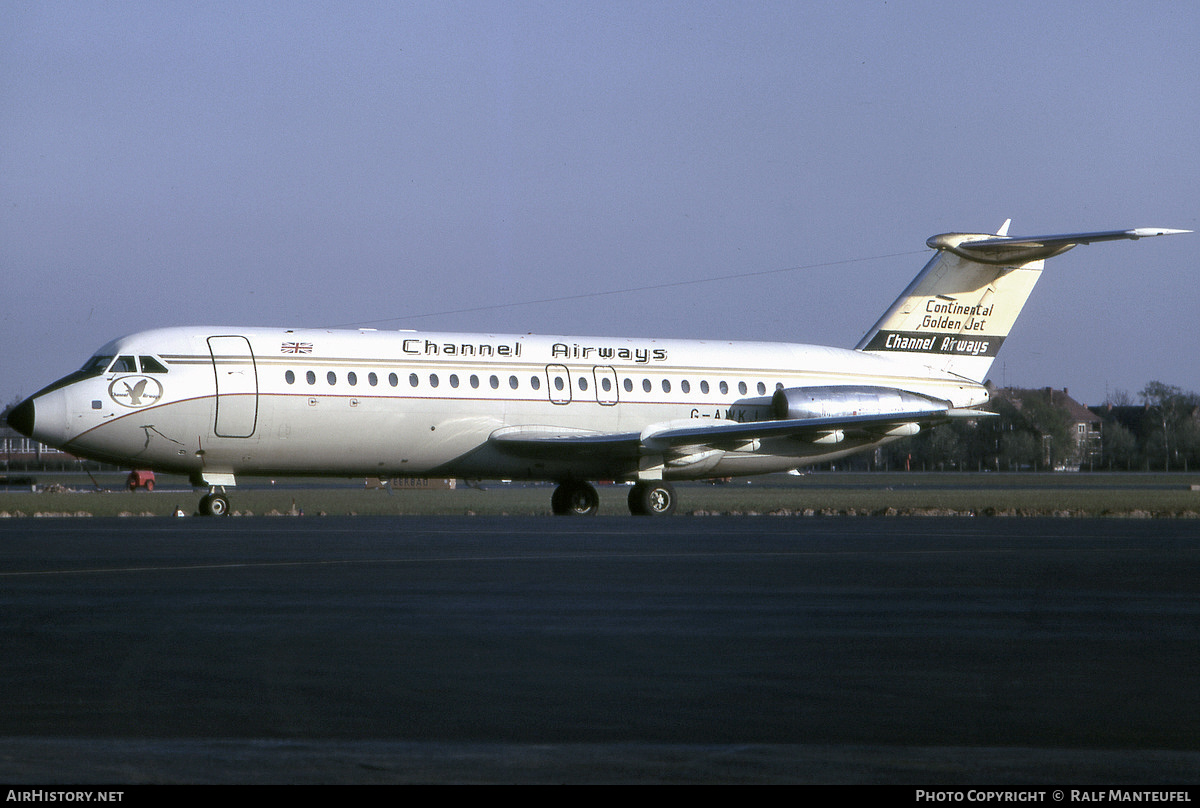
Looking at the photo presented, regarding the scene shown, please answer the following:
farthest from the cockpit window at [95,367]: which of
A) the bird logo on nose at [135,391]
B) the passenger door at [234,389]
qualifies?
the passenger door at [234,389]

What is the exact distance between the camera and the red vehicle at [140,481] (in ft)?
206

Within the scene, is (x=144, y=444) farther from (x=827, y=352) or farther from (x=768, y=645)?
(x=768, y=645)

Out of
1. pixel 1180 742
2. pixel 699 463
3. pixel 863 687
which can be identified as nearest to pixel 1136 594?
pixel 863 687

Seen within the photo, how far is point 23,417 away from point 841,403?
16123 mm

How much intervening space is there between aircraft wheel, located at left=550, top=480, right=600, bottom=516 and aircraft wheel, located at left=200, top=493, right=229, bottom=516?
22.8ft

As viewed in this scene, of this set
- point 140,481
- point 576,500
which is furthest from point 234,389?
point 140,481

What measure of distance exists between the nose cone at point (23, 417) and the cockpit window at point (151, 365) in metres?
1.99

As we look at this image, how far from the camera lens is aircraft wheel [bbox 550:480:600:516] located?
30281 mm

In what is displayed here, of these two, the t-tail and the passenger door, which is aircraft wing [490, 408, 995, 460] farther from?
the passenger door

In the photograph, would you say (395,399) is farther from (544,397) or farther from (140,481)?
(140,481)

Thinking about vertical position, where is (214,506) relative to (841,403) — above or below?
below

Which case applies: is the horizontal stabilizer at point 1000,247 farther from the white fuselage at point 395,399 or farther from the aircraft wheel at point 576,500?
the aircraft wheel at point 576,500

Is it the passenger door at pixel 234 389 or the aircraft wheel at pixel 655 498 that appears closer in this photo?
the passenger door at pixel 234 389

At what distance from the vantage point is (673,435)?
2856 cm
